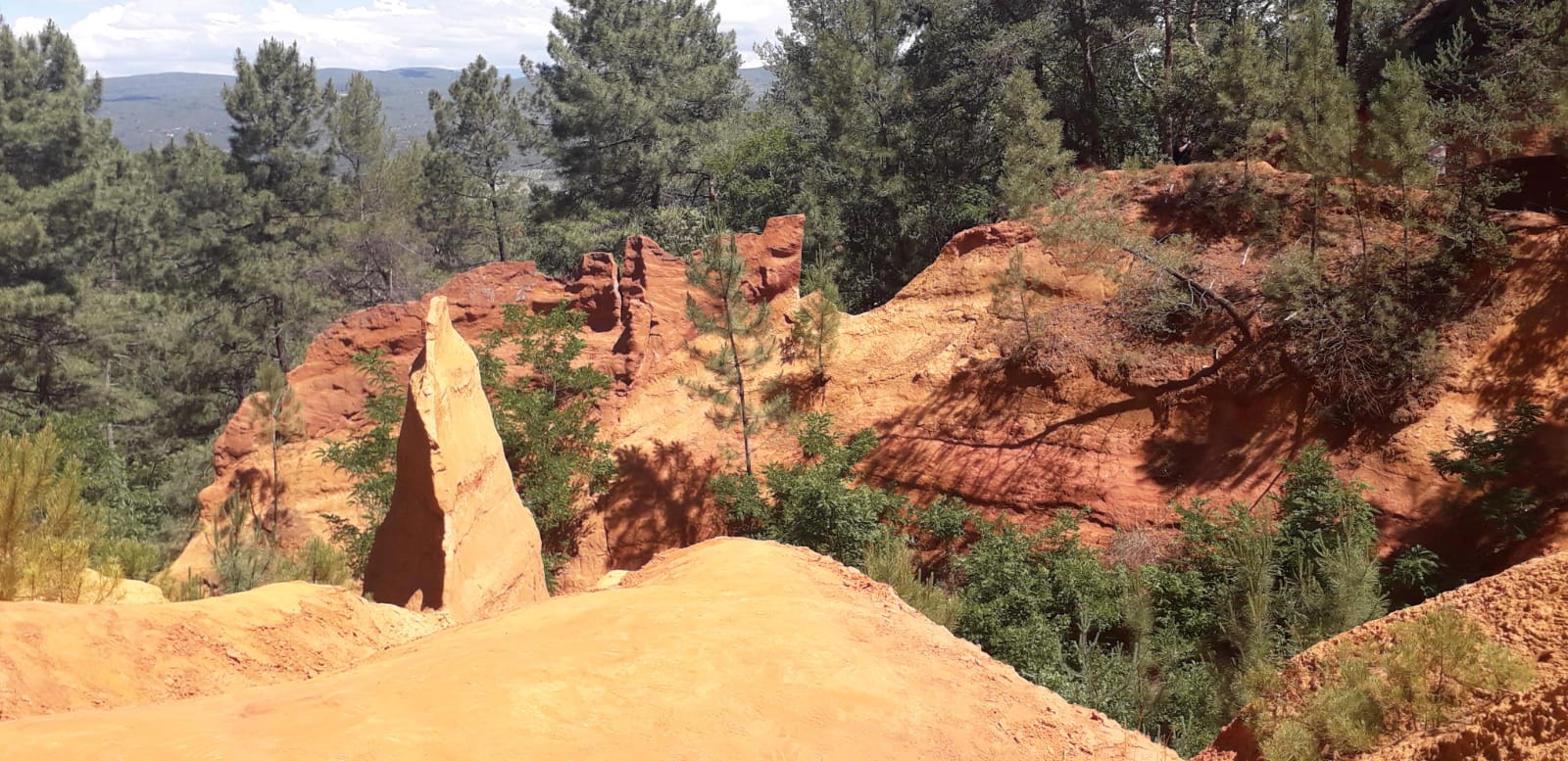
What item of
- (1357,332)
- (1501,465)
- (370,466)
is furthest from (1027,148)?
(370,466)

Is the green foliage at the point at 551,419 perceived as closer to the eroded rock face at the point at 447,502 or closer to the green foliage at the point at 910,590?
the eroded rock face at the point at 447,502

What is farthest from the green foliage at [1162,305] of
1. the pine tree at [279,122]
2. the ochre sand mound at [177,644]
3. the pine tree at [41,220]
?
the pine tree at [279,122]

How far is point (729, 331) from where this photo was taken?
1574 centimetres

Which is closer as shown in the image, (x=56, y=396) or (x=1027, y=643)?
(x=1027, y=643)

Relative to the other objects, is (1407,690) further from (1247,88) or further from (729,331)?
(1247,88)

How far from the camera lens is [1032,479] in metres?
15.0

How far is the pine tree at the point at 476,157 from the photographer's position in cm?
3809

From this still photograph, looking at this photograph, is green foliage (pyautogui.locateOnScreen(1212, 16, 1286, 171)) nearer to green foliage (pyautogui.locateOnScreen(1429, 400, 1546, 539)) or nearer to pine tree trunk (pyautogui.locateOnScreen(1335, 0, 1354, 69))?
pine tree trunk (pyautogui.locateOnScreen(1335, 0, 1354, 69))

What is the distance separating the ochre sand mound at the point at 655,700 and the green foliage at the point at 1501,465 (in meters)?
7.28

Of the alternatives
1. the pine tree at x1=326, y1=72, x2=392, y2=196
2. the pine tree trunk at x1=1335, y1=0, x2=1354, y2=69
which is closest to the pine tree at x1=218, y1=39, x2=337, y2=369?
the pine tree at x1=326, y1=72, x2=392, y2=196

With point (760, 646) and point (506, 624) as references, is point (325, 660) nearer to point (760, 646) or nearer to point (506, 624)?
point (506, 624)

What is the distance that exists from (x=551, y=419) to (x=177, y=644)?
368 inches

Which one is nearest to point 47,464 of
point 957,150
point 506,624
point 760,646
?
point 506,624

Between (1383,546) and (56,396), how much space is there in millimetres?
29580
